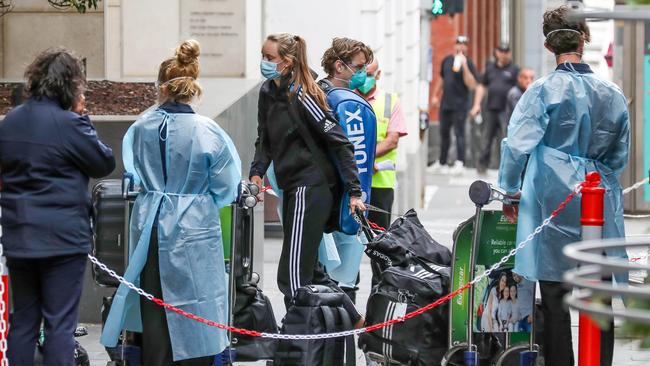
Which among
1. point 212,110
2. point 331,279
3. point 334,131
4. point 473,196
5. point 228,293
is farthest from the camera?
point 212,110

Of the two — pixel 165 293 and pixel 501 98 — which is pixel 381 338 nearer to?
pixel 165 293

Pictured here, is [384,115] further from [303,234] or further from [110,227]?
[110,227]

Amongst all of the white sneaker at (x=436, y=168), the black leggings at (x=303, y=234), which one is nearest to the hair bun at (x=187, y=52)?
the black leggings at (x=303, y=234)

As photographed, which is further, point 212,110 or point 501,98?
point 501,98

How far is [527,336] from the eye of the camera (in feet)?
24.3

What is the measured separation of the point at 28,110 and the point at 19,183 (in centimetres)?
33

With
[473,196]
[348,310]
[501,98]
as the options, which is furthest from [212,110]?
[501,98]

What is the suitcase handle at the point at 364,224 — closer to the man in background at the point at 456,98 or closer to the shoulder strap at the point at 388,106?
the shoulder strap at the point at 388,106

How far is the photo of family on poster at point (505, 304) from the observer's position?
7.27 meters

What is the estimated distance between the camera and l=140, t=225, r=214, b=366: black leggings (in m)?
7.28

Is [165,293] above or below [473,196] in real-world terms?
below

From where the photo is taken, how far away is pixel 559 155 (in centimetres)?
717

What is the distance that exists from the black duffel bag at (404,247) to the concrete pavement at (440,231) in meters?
1.07

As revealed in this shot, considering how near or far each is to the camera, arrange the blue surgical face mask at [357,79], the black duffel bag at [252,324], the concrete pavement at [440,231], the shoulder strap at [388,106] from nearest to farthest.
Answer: the black duffel bag at [252,324] → the concrete pavement at [440,231] → the blue surgical face mask at [357,79] → the shoulder strap at [388,106]
